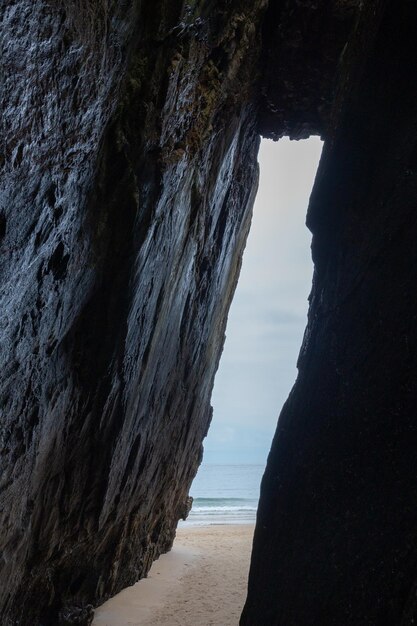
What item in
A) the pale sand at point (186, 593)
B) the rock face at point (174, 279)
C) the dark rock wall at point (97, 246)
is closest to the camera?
the rock face at point (174, 279)

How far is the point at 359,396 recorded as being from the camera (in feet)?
12.4

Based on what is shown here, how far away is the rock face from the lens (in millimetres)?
3512

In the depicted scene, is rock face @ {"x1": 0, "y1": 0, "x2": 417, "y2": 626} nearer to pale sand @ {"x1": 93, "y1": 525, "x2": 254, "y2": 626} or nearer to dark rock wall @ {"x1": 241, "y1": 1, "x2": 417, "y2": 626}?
dark rock wall @ {"x1": 241, "y1": 1, "x2": 417, "y2": 626}

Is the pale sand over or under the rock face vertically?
under

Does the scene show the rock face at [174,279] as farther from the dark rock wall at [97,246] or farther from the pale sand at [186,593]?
the pale sand at [186,593]

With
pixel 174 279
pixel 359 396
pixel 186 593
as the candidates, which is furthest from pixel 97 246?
pixel 186 593

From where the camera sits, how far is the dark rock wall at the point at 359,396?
3098 mm

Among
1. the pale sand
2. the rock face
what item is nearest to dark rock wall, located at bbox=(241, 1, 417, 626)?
the rock face

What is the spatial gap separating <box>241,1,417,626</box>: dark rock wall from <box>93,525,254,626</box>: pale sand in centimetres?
432

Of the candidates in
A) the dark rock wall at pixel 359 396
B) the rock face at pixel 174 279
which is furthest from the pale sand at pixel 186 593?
the dark rock wall at pixel 359 396

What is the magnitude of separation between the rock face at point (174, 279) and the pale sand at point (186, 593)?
0.68 meters

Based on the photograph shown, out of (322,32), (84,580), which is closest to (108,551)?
(84,580)

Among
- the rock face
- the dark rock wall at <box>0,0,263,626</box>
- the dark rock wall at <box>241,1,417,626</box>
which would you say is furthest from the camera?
the dark rock wall at <box>0,0,263,626</box>

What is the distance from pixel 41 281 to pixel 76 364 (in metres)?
1.48
